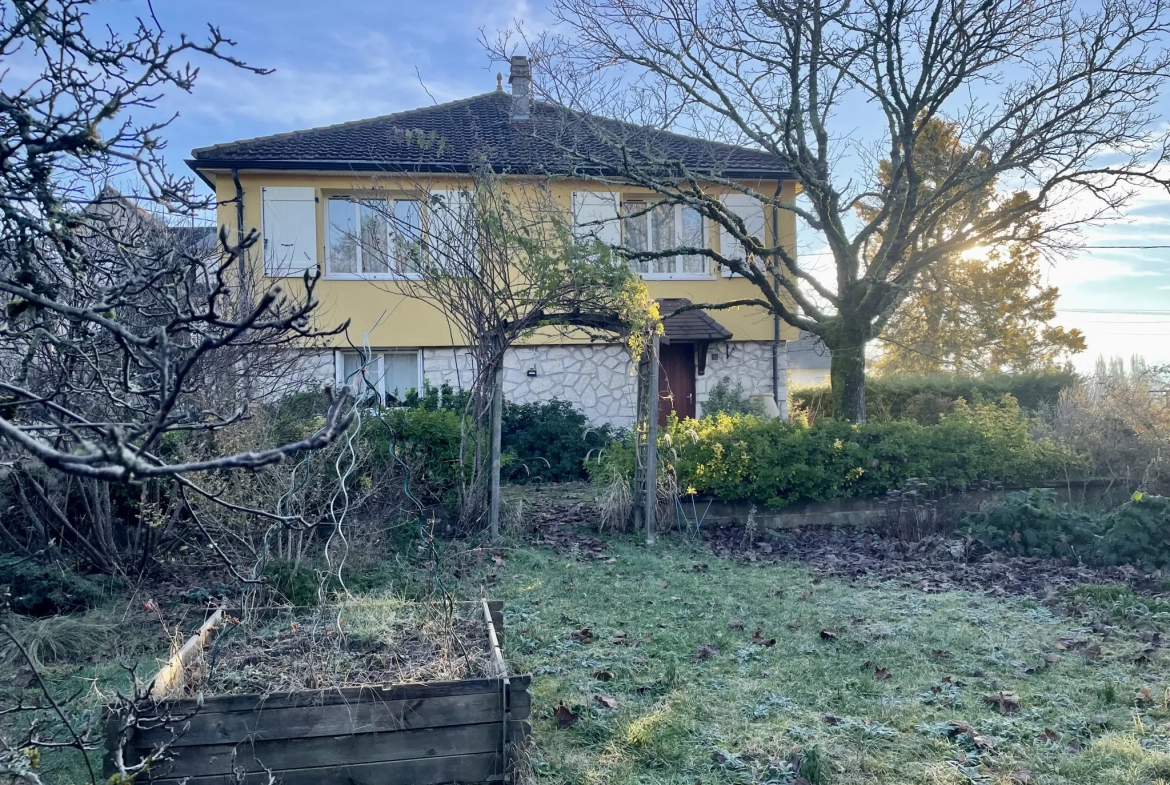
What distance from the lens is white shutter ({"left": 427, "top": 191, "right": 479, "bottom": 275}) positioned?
7.82 meters

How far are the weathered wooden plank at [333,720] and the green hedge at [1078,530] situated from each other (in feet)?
20.0

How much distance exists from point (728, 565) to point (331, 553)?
3496 mm

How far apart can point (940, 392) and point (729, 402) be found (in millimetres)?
5229

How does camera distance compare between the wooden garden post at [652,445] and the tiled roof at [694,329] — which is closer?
the wooden garden post at [652,445]

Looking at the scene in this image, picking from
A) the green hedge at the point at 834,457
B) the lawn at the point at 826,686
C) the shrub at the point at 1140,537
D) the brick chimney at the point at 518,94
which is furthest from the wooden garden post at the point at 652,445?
the brick chimney at the point at 518,94

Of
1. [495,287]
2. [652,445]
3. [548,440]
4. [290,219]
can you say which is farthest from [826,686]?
[290,219]

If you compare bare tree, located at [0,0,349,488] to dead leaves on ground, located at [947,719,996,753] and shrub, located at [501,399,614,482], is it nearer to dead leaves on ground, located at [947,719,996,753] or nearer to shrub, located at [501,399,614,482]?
dead leaves on ground, located at [947,719,996,753]

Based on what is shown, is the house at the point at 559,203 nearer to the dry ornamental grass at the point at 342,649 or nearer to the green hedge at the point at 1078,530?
the green hedge at the point at 1078,530

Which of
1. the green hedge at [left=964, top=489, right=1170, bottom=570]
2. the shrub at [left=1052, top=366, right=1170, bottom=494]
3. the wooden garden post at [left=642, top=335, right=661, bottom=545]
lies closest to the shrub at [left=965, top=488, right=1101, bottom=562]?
the green hedge at [left=964, top=489, right=1170, bottom=570]

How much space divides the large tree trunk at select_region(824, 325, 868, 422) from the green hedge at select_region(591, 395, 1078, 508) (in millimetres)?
2161

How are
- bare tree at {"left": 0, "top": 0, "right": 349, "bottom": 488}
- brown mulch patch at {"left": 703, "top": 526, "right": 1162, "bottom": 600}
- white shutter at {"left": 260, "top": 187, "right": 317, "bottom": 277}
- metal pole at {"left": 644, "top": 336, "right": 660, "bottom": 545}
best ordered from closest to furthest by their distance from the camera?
bare tree at {"left": 0, "top": 0, "right": 349, "bottom": 488}
brown mulch patch at {"left": 703, "top": 526, "right": 1162, "bottom": 600}
metal pole at {"left": 644, "top": 336, "right": 660, "bottom": 545}
white shutter at {"left": 260, "top": 187, "right": 317, "bottom": 277}

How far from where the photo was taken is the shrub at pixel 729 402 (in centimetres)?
1378

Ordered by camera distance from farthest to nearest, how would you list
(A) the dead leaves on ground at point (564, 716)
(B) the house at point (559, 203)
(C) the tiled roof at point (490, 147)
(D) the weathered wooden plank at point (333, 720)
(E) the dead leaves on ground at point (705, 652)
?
(B) the house at point (559, 203) → (C) the tiled roof at point (490, 147) → (E) the dead leaves on ground at point (705, 652) → (A) the dead leaves on ground at point (564, 716) → (D) the weathered wooden plank at point (333, 720)

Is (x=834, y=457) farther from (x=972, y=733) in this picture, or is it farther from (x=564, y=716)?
(x=564, y=716)
